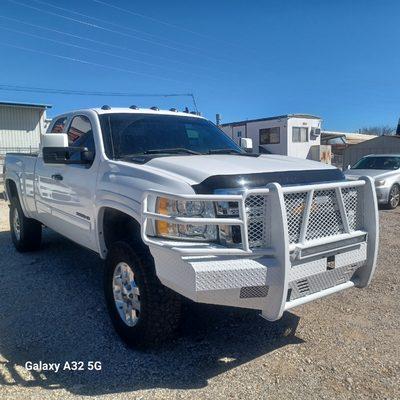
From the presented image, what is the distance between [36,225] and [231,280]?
4.46 metres

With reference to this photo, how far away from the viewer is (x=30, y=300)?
175 inches

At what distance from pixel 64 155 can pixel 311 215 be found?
93.5 inches

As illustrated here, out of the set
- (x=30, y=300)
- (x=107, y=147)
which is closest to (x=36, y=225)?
(x=30, y=300)

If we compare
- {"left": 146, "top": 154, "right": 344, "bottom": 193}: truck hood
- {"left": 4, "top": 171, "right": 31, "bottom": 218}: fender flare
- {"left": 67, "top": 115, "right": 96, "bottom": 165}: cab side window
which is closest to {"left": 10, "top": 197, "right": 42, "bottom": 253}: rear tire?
{"left": 4, "top": 171, "right": 31, "bottom": 218}: fender flare

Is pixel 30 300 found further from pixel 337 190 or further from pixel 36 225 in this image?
pixel 337 190

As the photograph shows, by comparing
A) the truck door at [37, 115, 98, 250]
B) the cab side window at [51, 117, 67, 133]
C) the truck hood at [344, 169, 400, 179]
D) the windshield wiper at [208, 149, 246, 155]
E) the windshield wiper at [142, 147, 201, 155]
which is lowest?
the truck hood at [344, 169, 400, 179]

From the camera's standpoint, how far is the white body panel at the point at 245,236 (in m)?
2.70

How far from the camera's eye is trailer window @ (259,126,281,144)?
74.0 feet

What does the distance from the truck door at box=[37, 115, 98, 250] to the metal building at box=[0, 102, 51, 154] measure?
71.8ft

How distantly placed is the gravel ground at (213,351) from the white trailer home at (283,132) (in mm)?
18063

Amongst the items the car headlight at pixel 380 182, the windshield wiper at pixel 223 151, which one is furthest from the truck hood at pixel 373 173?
the windshield wiper at pixel 223 151

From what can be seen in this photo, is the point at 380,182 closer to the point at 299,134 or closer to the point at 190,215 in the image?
the point at 190,215

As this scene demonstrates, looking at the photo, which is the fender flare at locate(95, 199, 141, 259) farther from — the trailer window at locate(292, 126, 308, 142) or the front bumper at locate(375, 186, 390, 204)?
the trailer window at locate(292, 126, 308, 142)

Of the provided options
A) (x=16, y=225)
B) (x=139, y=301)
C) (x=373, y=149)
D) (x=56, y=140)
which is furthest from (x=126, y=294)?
(x=373, y=149)
